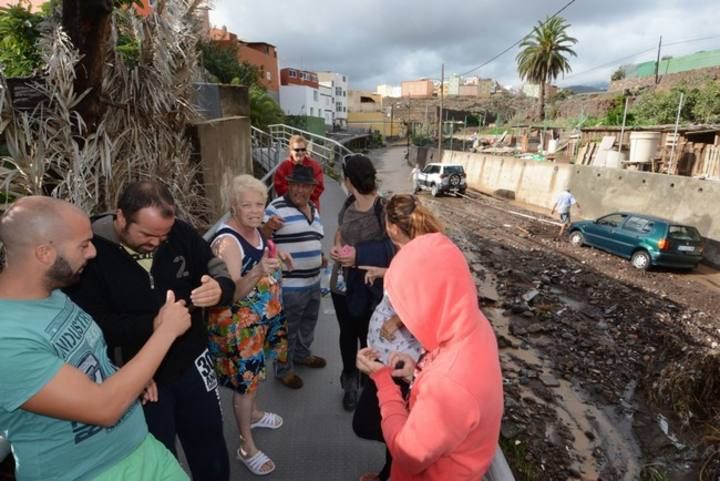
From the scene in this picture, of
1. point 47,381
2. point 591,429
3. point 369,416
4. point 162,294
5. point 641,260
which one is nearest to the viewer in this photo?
point 47,381

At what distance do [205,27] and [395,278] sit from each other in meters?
4.74

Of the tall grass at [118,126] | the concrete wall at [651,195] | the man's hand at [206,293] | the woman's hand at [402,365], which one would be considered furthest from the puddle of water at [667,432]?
the concrete wall at [651,195]

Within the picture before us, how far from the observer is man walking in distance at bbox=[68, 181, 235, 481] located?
1.63 m

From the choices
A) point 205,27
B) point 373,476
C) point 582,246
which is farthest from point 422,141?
point 373,476

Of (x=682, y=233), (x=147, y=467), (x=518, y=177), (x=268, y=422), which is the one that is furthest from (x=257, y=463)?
(x=518, y=177)

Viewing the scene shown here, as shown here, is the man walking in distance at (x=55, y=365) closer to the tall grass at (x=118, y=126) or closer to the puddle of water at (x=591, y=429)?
the tall grass at (x=118, y=126)

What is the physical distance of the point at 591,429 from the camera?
5.21 m

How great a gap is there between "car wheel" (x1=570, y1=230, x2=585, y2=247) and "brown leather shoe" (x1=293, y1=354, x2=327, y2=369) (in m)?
12.6

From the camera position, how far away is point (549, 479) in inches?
163

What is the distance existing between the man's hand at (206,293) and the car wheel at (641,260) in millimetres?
12668

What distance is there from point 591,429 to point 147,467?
18.6 ft

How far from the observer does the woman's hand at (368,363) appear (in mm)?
1624

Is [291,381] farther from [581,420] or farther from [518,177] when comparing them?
[518,177]

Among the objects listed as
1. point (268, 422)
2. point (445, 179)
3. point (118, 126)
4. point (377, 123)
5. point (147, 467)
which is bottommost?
point (268, 422)
